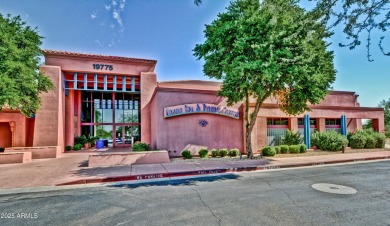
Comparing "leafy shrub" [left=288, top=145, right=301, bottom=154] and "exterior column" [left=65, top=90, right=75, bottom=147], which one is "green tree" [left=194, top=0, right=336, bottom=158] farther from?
"exterior column" [left=65, top=90, right=75, bottom=147]

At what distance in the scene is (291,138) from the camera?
653 inches

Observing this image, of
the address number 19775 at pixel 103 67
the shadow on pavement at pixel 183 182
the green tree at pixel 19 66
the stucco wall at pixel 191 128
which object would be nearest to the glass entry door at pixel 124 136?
the address number 19775 at pixel 103 67

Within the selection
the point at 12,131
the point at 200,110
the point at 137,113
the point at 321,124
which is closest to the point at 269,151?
the point at 200,110

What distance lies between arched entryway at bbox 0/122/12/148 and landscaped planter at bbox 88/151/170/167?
50.6ft

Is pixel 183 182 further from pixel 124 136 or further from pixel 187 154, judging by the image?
pixel 124 136

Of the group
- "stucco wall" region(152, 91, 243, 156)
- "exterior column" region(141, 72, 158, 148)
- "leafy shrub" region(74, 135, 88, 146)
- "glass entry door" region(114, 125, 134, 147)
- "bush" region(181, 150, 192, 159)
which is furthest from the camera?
"glass entry door" region(114, 125, 134, 147)

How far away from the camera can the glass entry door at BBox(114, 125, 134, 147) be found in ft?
77.7

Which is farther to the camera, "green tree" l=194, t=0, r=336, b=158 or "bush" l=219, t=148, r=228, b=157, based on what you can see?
"bush" l=219, t=148, r=228, b=157

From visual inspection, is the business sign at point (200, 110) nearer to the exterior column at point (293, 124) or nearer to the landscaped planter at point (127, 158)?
the landscaped planter at point (127, 158)

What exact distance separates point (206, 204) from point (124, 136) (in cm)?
2066

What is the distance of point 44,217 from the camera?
4.75 m

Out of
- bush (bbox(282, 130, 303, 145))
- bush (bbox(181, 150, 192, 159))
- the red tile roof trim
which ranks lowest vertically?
bush (bbox(181, 150, 192, 159))

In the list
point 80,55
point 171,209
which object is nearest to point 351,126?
point 171,209

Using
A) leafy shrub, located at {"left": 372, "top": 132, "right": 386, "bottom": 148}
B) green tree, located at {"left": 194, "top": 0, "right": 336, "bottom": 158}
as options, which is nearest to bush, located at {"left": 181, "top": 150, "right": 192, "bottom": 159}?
green tree, located at {"left": 194, "top": 0, "right": 336, "bottom": 158}
